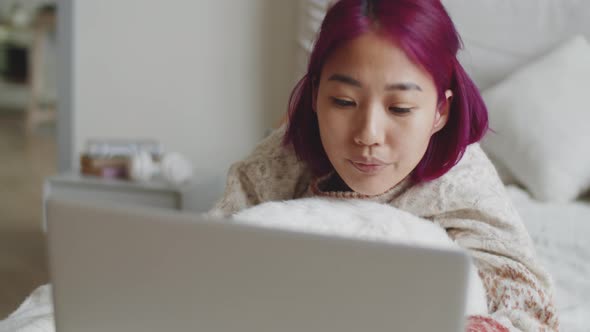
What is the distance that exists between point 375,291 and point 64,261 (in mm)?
299

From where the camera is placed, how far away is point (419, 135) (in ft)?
2.96

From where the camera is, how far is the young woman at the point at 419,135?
2.82 ft

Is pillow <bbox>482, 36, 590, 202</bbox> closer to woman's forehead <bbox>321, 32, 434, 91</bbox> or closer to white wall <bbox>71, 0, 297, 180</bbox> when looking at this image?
white wall <bbox>71, 0, 297, 180</bbox>

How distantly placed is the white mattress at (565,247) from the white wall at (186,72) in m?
1.29

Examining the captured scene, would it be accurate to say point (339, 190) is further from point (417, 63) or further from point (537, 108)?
point (537, 108)

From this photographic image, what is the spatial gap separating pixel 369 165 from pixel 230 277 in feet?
1.19

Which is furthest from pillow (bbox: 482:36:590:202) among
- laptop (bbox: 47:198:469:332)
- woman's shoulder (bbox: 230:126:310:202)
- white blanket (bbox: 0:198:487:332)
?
laptop (bbox: 47:198:469:332)

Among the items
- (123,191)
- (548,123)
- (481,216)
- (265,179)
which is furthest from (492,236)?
(123,191)

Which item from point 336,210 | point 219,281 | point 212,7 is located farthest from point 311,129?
point 212,7

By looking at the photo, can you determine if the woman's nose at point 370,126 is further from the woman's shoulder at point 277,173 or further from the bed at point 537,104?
the bed at point 537,104

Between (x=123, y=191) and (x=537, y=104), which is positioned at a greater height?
(x=537, y=104)

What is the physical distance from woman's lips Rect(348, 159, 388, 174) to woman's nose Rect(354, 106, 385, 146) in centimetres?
4

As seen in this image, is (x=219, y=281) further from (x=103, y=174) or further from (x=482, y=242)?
(x=103, y=174)

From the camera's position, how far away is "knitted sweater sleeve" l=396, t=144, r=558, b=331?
88cm
